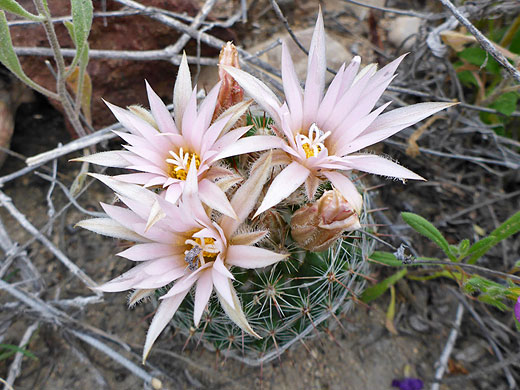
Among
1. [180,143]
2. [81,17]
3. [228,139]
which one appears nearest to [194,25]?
[81,17]

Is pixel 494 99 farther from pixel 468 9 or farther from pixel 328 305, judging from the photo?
pixel 328 305

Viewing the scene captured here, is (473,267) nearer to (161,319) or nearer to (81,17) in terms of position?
(161,319)

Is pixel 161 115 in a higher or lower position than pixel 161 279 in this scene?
higher

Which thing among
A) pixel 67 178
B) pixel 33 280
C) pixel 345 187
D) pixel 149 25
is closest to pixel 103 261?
pixel 33 280

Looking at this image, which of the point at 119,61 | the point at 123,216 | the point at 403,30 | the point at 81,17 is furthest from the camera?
the point at 403,30

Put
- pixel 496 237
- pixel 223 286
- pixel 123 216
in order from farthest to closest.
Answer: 1. pixel 496 237
2. pixel 123 216
3. pixel 223 286

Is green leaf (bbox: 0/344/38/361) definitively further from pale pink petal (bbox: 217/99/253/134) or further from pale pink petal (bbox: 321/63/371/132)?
pale pink petal (bbox: 321/63/371/132)
